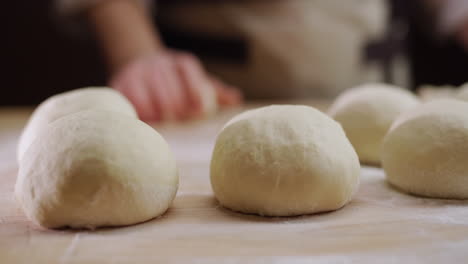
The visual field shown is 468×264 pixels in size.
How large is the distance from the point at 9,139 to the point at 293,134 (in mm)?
1220

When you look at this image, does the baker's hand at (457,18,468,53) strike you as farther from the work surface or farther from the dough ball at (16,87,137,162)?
the dough ball at (16,87,137,162)

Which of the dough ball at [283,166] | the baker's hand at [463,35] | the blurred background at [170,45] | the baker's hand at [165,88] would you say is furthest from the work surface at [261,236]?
the baker's hand at [463,35]

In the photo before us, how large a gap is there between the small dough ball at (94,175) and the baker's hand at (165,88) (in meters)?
1.12

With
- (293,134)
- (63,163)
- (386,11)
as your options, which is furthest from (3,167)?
(386,11)

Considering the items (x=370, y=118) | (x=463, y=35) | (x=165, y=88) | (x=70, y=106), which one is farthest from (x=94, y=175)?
(x=463, y=35)

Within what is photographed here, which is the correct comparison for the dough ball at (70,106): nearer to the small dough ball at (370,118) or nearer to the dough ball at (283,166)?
the dough ball at (283,166)

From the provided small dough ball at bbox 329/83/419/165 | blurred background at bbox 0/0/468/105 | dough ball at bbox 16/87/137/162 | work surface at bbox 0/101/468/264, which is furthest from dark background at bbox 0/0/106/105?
work surface at bbox 0/101/468/264

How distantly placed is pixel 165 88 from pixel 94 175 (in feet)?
4.28

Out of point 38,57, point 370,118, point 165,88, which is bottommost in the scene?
point 38,57

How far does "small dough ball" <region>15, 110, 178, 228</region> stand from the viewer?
0.96 meters

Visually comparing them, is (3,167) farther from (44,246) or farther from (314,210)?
(314,210)

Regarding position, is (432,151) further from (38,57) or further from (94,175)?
(38,57)

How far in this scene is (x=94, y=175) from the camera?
96cm

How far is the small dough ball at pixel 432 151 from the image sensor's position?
3.74 ft
